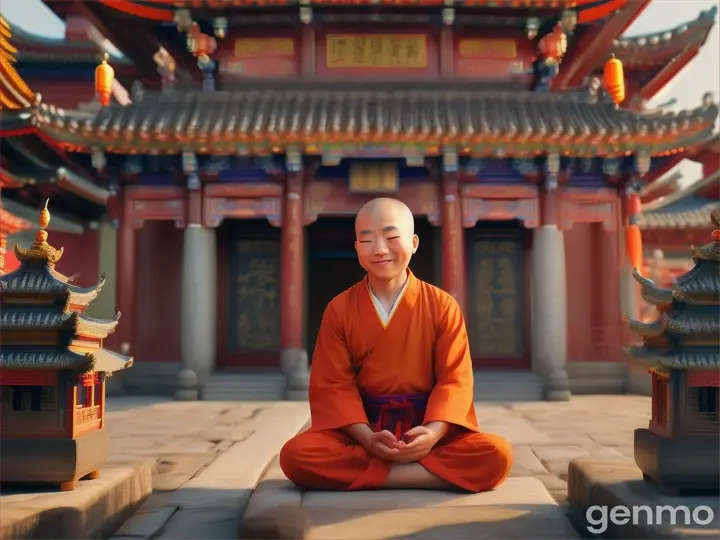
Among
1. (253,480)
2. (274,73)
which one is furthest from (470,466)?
(274,73)

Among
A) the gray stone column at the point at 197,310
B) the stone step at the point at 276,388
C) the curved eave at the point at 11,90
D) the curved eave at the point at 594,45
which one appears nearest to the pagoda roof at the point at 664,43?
the curved eave at the point at 594,45

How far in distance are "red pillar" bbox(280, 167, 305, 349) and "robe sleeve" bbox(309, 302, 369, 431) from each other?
6220 millimetres

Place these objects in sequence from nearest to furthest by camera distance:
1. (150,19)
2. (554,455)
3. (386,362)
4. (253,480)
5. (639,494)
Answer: (639,494) → (386,362) → (253,480) → (554,455) → (150,19)

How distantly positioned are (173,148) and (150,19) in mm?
2438

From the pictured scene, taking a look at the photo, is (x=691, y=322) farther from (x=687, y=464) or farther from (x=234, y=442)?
(x=234, y=442)

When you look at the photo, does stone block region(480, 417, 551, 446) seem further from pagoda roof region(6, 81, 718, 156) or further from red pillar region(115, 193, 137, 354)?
red pillar region(115, 193, 137, 354)

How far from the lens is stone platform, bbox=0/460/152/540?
10.3 feet

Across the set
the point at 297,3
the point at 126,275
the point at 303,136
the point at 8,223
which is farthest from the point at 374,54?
the point at 8,223

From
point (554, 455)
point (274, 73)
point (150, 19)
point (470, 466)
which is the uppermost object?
point (150, 19)

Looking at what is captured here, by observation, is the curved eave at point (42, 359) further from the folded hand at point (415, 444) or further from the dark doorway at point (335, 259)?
the dark doorway at point (335, 259)

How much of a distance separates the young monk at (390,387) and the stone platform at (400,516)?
117 mm

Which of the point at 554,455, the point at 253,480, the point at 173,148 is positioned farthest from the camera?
the point at 173,148

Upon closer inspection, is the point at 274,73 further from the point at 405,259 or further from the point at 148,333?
the point at 405,259

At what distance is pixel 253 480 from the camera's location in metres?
4.80
